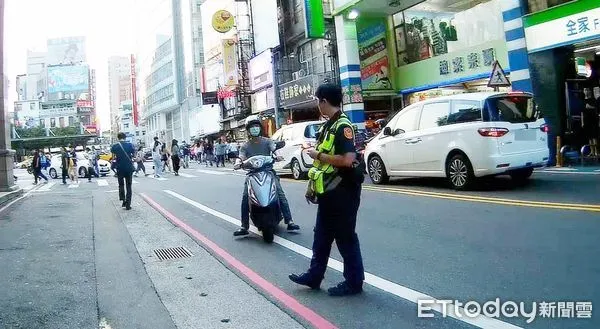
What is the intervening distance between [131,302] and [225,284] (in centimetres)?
89

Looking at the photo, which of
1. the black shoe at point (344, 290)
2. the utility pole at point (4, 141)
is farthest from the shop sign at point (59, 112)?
the black shoe at point (344, 290)

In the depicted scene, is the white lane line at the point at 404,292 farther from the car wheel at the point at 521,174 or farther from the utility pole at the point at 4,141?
the utility pole at the point at 4,141

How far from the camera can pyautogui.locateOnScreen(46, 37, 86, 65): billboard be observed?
4692 inches

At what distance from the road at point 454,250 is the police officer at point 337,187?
33 cm

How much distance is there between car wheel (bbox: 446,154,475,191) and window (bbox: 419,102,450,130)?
82 cm

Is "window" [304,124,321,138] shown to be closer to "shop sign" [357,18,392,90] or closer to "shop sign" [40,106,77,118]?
"shop sign" [357,18,392,90]

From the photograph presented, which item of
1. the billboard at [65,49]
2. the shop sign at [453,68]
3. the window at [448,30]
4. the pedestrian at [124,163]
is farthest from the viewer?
the billboard at [65,49]

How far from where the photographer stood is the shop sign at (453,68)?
17125 mm

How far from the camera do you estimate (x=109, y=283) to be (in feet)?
16.4

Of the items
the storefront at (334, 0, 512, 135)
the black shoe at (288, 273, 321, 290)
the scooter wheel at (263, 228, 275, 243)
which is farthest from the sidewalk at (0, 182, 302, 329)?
the storefront at (334, 0, 512, 135)

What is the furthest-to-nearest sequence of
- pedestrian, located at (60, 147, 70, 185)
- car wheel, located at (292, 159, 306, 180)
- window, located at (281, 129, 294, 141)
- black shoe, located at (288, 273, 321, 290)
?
pedestrian, located at (60, 147, 70, 185)
window, located at (281, 129, 294, 141)
car wheel, located at (292, 159, 306, 180)
black shoe, located at (288, 273, 321, 290)

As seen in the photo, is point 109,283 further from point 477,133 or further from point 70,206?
point 70,206

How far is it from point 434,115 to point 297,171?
6.25 m

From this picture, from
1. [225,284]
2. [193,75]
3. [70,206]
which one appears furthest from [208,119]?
[225,284]
